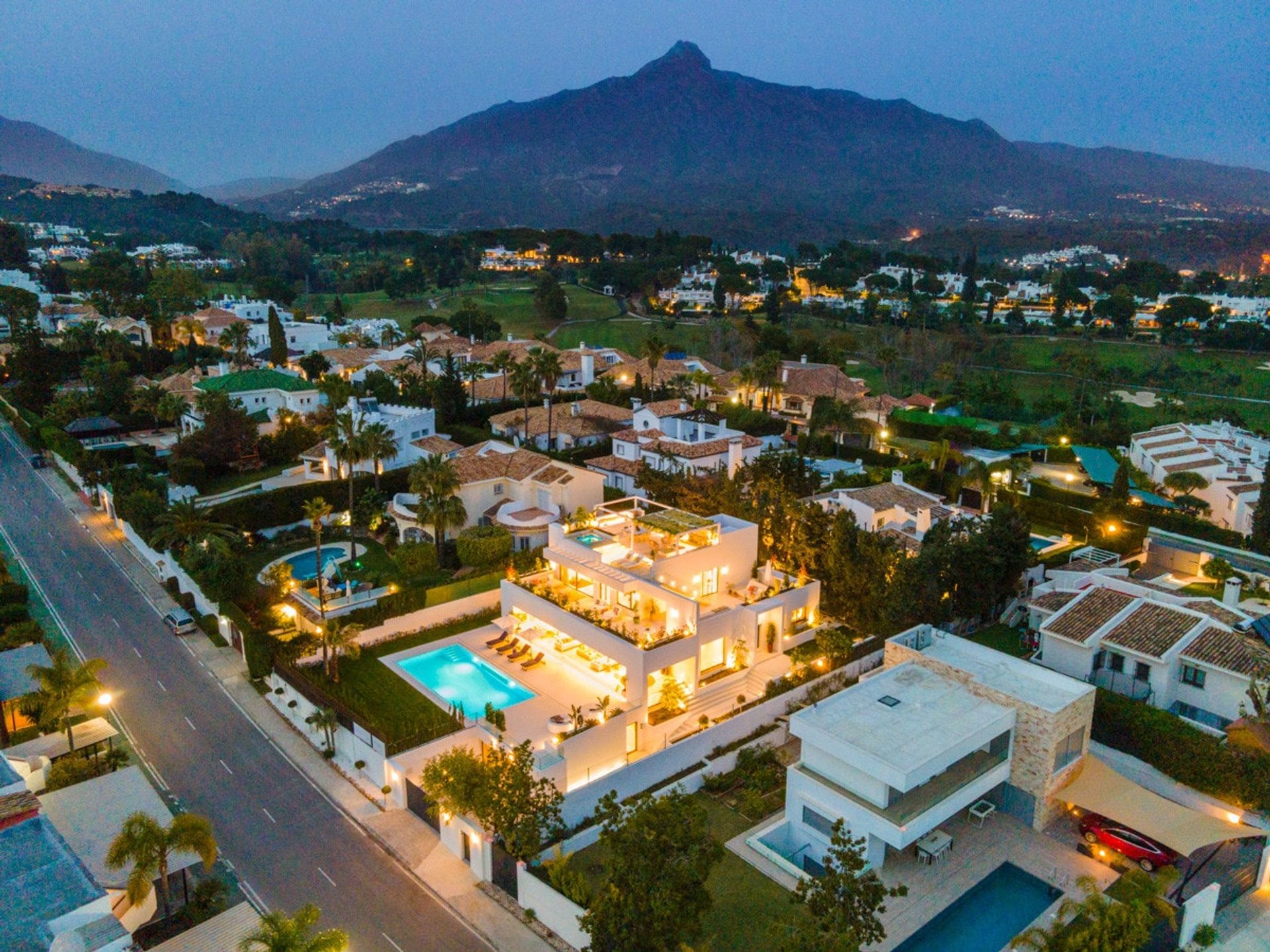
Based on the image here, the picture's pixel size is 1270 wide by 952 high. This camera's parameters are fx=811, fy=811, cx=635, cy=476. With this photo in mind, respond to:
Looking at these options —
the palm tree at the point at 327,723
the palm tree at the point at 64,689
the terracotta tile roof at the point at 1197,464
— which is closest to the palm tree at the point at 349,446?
the palm tree at the point at 327,723

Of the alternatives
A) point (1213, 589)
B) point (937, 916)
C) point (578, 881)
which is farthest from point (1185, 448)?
point (578, 881)

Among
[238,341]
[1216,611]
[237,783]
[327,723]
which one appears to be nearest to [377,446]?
[327,723]

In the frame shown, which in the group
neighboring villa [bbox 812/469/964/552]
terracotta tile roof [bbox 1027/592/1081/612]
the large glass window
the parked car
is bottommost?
the parked car

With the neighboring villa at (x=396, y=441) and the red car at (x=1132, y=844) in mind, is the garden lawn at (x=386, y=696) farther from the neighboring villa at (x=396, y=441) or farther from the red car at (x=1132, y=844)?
the red car at (x=1132, y=844)

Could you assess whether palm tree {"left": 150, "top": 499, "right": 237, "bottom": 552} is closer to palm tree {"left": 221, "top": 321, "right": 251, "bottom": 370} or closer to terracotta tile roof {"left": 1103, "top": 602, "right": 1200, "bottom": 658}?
terracotta tile roof {"left": 1103, "top": 602, "right": 1200, "bottom": 658}

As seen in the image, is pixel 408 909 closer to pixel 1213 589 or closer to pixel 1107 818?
pixel 1107 818

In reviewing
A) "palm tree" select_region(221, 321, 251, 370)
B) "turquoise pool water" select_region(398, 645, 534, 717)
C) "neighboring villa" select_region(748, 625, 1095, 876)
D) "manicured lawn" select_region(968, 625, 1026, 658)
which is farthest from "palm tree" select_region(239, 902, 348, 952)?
"palm tree" select_region(221, 321, 251, 370)

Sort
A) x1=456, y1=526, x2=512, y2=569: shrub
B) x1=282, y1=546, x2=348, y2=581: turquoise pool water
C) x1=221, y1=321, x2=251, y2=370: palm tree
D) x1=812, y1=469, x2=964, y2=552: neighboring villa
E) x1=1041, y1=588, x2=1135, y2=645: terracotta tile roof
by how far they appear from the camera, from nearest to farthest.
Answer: x1=1041, y1=588, x2=1135, y2=645: terracotta tile roof, x1=812, y1=469, x2=964, y2=552: neighboring villa, x1=456, y1=526, x2=512, y2=569: shrub, x1=282, y1=546, x2=348, y2=581: turquoise pool water, x1=221, y1=321, x2=251, y2=370: palm tree
